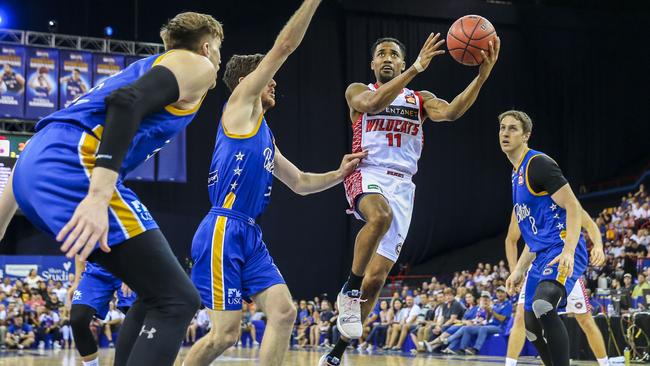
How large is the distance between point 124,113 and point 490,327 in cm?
1337

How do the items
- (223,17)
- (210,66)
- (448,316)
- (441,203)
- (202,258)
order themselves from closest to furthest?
(210,66) → (202,258) → (448,316) → (223,17) → (441,203)

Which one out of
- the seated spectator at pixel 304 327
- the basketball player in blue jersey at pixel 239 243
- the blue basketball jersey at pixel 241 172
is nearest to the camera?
the basketball player in blue jersey at pixel 239 243

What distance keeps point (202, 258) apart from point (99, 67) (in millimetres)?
15913

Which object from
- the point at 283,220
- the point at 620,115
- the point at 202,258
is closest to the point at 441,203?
the point at 283,220

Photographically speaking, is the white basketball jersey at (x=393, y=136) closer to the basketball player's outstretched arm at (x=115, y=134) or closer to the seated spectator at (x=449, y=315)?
the basketball player's outstretched arm at (x=115, y=134)

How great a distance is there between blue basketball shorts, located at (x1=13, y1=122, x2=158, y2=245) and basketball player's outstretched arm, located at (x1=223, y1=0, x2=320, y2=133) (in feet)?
4.85

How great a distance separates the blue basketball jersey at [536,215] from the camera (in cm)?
661

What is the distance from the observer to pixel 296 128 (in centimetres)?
2706

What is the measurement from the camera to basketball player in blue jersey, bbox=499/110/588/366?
6156mm

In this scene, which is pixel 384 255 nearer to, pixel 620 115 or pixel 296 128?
pixel 296 128

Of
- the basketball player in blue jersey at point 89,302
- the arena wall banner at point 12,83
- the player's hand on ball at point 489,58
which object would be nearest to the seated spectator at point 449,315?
the player's hand on ball at point 489,58

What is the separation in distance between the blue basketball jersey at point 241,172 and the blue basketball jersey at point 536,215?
8.35ft

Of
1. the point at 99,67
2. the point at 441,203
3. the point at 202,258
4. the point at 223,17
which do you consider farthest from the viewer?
the point at 441,203

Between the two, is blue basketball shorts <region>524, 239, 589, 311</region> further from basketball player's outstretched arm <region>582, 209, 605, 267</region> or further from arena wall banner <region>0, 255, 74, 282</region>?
arena wall banner <region>0, 255, 74, 282</region>
